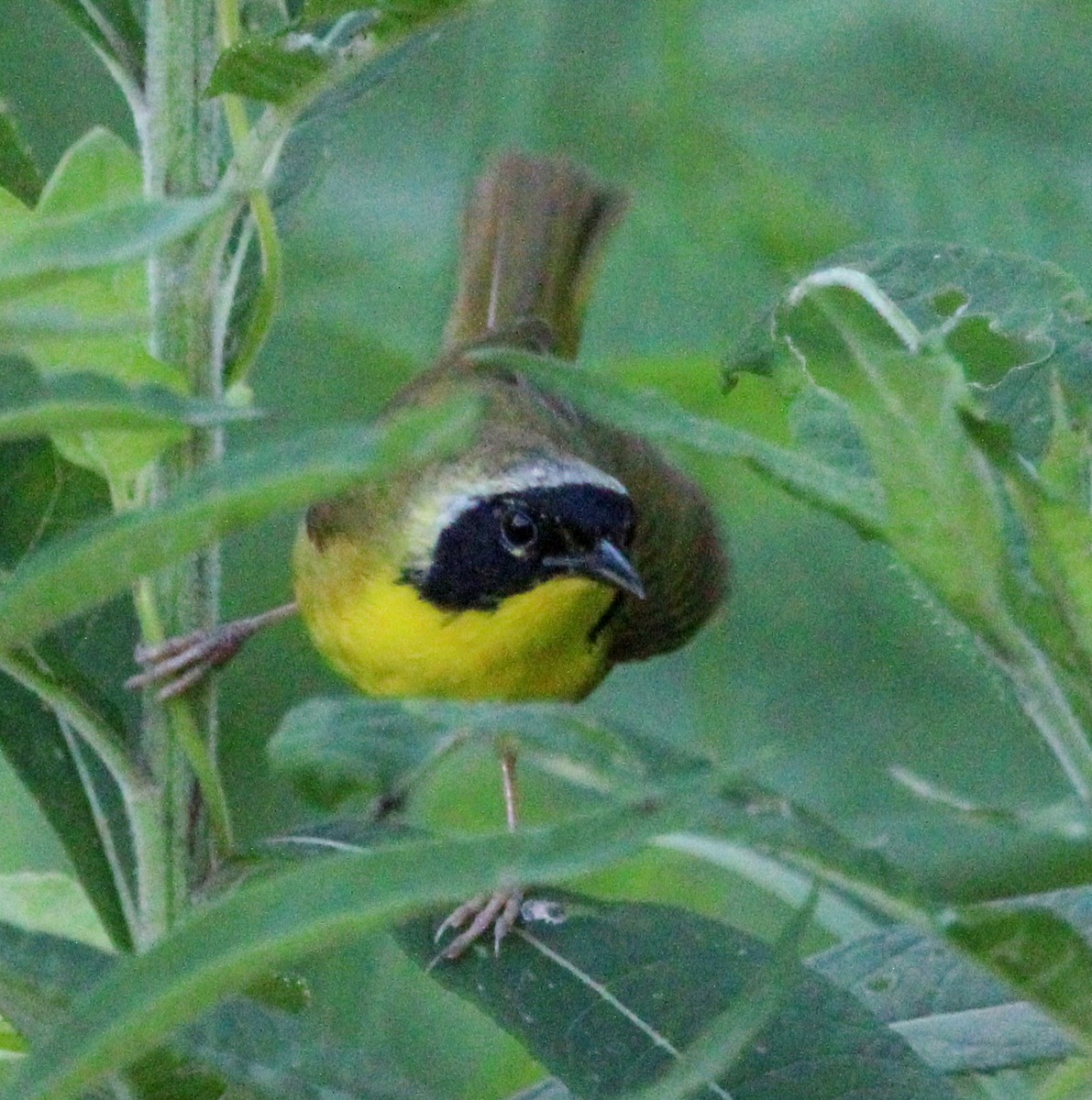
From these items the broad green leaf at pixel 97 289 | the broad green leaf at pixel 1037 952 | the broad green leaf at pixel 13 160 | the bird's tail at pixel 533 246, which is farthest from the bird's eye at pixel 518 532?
the broad green leaf at pixel 1037 952

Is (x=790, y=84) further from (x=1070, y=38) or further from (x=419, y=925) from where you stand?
(x=419, y=925)

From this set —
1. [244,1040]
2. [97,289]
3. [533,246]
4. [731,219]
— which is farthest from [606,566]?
[731,219]

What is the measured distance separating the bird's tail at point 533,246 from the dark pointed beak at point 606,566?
23.6 inches

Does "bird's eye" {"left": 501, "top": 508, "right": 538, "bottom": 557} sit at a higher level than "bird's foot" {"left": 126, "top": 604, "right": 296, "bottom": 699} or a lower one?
lower

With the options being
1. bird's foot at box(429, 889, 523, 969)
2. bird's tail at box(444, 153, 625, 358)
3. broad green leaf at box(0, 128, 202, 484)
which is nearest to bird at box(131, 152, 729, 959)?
bird's tail at box(444, 153, 625, 358)

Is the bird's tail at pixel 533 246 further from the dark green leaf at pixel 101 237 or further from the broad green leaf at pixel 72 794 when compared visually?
the dark green leaf at pixel 101 237

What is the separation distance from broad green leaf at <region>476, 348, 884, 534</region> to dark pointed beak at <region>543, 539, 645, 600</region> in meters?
1.41

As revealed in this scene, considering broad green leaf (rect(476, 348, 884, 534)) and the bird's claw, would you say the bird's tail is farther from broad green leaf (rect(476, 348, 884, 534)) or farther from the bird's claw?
broad green leaf (rect(476, 348, 884, 534))

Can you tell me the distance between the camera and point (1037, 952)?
77 centimetres

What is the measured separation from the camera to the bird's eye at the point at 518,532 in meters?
2.31

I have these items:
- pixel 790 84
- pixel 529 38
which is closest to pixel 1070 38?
pixel 790 84

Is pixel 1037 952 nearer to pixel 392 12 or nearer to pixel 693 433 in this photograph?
pixel 693 433

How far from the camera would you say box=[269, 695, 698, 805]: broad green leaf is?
27.9 inches

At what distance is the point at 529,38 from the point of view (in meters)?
3.48
